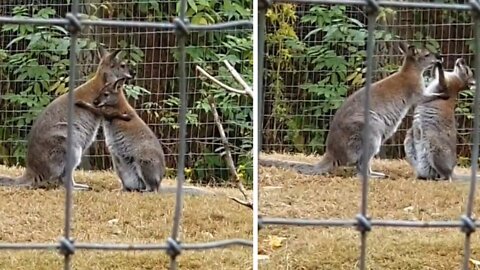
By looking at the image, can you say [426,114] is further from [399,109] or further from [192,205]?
[192,205]

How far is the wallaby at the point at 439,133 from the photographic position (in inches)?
54.7

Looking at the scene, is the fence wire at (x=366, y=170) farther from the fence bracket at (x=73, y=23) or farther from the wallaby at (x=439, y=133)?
the fence bracket at (x=73, y=23)

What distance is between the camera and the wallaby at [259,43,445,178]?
1321 millimetres

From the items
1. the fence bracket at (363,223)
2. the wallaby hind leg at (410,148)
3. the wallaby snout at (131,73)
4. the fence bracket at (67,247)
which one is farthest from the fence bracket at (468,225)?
the wallaby snout at (131,73)

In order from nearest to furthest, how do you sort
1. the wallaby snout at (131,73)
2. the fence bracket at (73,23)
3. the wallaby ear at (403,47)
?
the fence bracket at (73,23) < the wallaby ear at (403,47) < the wallaby snout at (131,73)

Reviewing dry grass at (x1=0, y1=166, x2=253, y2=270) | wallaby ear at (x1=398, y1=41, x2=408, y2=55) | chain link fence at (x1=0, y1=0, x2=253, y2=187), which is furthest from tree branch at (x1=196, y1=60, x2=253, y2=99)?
wallaby ear at (x1=398, y1=41, x2=408, y2=55)

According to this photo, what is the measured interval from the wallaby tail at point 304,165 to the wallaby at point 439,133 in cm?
14

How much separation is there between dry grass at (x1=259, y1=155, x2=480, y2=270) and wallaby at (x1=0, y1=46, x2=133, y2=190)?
0.31m

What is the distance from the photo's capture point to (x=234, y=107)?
1.34 m

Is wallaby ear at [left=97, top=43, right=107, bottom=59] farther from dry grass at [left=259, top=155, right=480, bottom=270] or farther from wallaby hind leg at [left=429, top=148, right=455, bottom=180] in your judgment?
wallaby hind leg at [left=429, top=148, right=455, bottom=180]

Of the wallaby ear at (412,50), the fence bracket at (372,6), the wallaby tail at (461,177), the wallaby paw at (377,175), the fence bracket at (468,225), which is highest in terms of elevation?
the fence bracket at (372,6)

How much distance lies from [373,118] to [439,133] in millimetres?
115

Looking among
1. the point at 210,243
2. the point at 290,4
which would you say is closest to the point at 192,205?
the point at 210,243

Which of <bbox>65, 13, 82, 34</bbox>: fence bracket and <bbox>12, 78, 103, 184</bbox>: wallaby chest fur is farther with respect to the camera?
<bbox>12, 78, 103, 184</bbox>: wallaby chest fur
